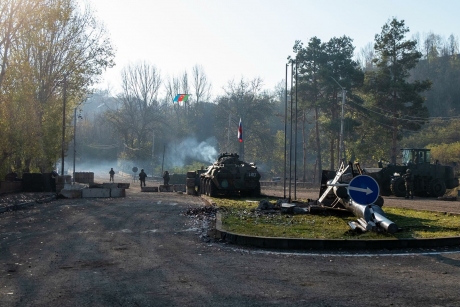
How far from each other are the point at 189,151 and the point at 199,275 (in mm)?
79388

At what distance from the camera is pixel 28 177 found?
108 ft

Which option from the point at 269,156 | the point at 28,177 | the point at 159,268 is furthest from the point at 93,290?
the point at 269,156

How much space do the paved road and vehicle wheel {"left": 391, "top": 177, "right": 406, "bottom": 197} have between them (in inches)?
810

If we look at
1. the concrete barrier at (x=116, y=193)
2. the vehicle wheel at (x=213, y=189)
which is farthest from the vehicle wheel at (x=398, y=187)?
the concrete barrier at (x=116, y=193)

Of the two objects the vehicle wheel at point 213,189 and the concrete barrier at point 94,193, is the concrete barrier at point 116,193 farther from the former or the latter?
the vehicle wheel at point 213,189

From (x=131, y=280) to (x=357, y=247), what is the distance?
177 inches

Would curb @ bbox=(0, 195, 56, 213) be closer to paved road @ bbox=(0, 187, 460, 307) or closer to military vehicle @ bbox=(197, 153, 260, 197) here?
military vehicle @ bbox=(197, 153, 260, 197)

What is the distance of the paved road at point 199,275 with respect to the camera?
21.0ft

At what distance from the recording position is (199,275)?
25.7 ft

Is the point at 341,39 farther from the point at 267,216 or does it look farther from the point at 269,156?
the point at 267,216

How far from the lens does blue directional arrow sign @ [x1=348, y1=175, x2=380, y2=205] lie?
10.6 metres

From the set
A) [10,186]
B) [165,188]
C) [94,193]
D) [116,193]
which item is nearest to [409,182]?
[116,193]

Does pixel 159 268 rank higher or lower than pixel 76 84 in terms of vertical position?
lower

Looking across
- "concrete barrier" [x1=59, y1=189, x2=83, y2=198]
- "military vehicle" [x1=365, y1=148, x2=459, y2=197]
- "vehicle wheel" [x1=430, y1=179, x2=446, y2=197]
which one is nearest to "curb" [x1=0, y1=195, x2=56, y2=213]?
"concrete barrier" [x1=59, y1=189, x2=83, y2=198]
